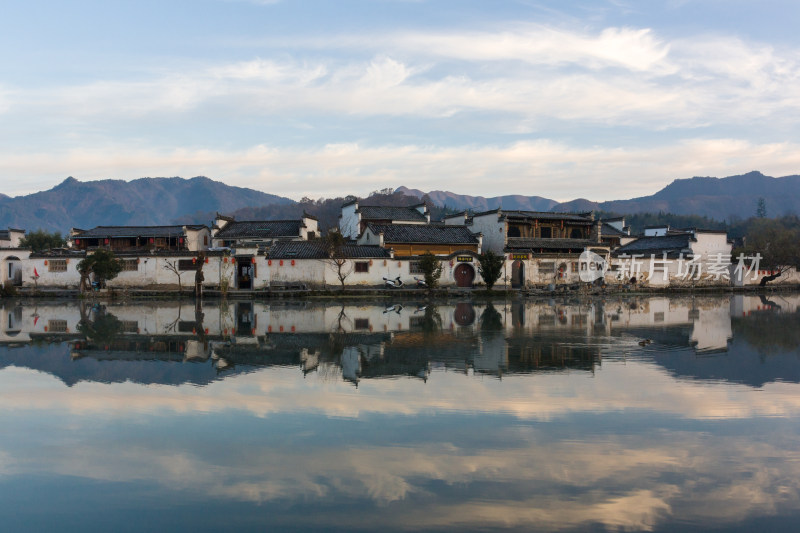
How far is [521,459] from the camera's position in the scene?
7.53m

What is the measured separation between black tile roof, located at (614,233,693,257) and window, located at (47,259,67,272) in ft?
135

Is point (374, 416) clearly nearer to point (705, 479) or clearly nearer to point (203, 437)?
point (203, 437)

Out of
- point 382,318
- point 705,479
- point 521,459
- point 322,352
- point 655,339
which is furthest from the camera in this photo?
point 382,318

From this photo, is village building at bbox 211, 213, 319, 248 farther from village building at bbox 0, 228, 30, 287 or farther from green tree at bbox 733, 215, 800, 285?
green tree at bbox 733, 215, 800, 285

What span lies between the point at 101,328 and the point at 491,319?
48.6 ft

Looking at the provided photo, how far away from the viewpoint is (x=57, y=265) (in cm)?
3775

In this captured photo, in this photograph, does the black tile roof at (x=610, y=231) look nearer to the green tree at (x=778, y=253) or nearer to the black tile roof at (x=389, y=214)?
the green tree at (x=778, y=253)

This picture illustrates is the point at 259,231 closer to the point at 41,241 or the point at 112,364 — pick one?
the point at 41,241

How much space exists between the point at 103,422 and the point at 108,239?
38.6 meters

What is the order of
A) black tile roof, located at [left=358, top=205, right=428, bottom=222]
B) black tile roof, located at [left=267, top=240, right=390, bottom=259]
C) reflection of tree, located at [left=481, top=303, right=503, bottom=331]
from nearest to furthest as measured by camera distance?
reflection of tree, located at [left=481, top=303, right=503, bottom=331] → black tile roof, located at [left=267, top=240, right=390, bottom=259] → black tile roof, located at [left=358, top=205, right=428, bottom=222]

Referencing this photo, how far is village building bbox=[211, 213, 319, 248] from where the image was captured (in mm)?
44094

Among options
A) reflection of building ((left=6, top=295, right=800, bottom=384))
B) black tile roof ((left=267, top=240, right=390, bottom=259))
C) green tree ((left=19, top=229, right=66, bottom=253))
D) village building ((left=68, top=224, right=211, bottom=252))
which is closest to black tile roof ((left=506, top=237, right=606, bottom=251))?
black tile roof ((left=267, top=240, right=390, bottom=259))

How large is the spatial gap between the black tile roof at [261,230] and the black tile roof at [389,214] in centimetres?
566

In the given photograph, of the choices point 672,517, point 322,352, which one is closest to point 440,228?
point 322,352
